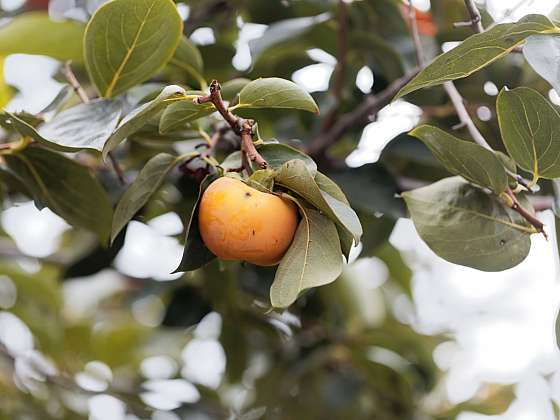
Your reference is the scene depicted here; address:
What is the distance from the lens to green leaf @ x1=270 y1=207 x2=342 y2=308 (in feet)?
1.69

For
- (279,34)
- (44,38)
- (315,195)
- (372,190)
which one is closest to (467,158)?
(315,195)

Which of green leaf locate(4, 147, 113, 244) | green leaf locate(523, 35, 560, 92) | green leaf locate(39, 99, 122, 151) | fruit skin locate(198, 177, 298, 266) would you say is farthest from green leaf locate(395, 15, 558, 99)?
green leaf locate(4, 147, 113, 244)

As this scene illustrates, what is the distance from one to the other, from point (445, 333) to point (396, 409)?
22 centimetres

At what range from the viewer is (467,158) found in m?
0.62

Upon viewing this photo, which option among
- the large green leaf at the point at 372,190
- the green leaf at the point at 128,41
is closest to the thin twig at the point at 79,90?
the green leaf at the point at 128,41

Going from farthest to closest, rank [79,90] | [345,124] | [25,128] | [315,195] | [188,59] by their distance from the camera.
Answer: [345,124]
[188,59]
[79,90]
[25,128]
[315,195]

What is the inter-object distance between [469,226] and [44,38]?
0.55 m

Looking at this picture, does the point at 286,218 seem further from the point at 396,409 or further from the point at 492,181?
the point at 396,409

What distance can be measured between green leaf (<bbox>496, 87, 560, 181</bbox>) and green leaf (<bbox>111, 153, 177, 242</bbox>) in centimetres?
26

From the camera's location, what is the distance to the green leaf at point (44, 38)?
3.09 ft

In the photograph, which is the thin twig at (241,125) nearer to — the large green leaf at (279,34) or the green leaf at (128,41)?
the green leaf at (128,41)

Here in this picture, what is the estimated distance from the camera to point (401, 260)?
1404 millimetres

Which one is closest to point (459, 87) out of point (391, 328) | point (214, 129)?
point (214, 129)

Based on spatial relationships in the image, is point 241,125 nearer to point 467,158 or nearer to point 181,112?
point 181,112
